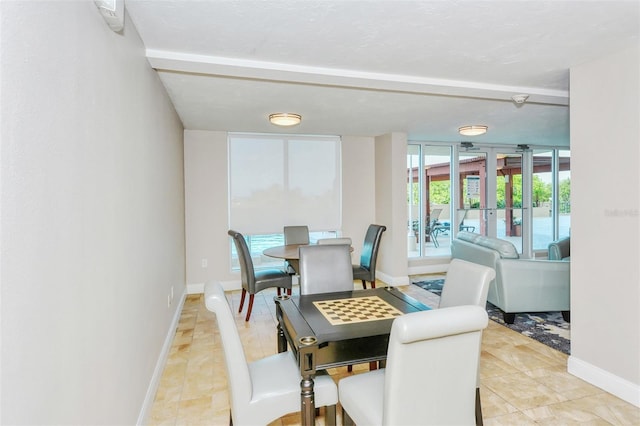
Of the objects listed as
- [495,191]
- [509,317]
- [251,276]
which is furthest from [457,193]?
[251,276]

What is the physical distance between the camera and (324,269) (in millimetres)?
2693

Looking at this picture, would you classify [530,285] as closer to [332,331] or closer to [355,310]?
[355,310]

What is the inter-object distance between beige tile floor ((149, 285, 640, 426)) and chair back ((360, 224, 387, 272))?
146cm

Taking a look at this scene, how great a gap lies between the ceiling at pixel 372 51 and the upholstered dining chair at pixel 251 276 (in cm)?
142

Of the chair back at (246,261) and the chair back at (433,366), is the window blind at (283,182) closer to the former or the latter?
the chair back at (246,261)

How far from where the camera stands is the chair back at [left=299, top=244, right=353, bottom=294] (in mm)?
2639

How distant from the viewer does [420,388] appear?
1.32 metres

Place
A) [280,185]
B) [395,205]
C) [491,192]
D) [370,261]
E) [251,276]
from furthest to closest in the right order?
1. [491,192]
2. [280,185]
3. [395,205]
4. [370,261]
5. [251,276]

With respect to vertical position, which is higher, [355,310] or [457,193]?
[457,193]

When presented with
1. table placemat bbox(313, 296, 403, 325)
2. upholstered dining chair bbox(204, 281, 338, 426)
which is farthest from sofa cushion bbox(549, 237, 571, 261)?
upholstered dining chair bbox(204, 281, 338, 426)

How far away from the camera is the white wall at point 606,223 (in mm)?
2275

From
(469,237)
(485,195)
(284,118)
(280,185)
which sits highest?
(284,118)

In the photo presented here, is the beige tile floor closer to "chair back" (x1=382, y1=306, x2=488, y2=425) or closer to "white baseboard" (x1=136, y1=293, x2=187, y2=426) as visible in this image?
"white baseboard" (x1=136, y1=293, x2=187, y2=426)

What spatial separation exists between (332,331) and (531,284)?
9.27 feet
